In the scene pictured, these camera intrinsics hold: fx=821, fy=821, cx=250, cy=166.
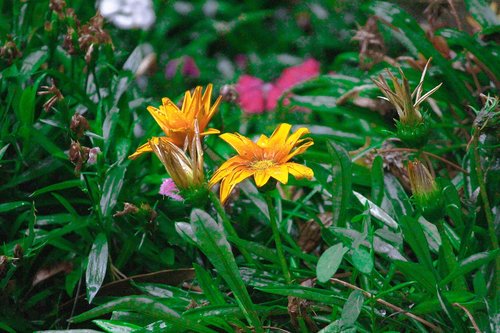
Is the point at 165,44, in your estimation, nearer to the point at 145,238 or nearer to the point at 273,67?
the point at 273,67

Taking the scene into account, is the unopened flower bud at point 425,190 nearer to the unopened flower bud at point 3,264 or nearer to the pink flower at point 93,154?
the pink flower at point 93,154

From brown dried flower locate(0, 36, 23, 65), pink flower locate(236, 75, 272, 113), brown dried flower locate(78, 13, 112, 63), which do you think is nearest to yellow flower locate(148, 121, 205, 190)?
brown dried flower locate(78, 13, 112, 63)

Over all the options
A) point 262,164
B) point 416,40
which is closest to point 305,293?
point 262,164

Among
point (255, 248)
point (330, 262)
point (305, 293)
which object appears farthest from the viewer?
point (255, 248)

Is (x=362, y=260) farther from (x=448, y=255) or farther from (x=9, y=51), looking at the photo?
(x=9, y=51)

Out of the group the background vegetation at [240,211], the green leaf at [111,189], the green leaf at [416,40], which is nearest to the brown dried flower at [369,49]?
the background vegetation at [240,211]

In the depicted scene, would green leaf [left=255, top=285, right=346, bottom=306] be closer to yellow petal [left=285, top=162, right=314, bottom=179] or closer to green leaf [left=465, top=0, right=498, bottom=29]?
yellow petal [left=285, top=162, right=314, bottom=179]
